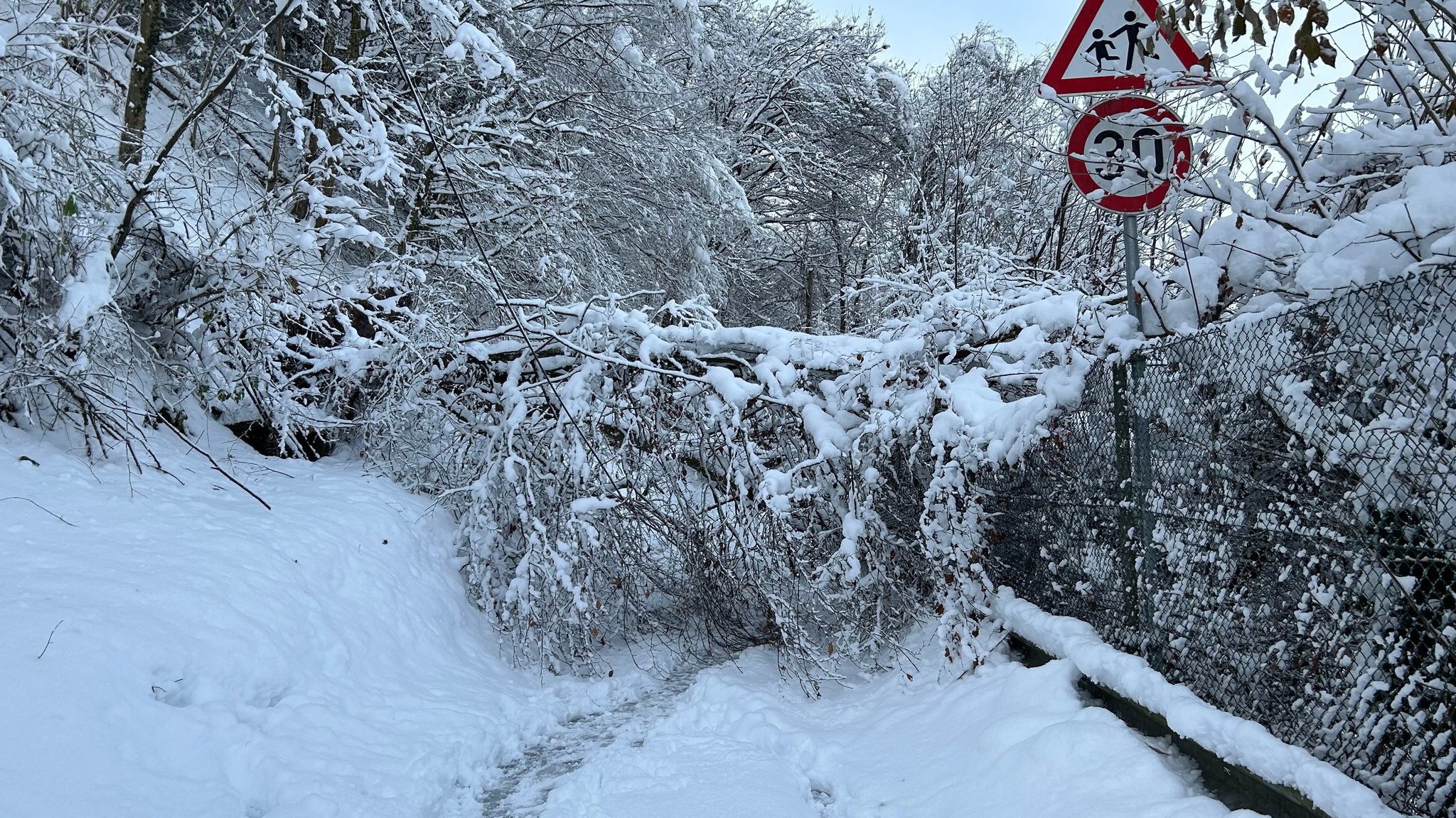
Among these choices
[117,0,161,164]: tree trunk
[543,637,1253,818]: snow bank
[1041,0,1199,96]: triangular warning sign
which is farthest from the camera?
[117,0,161,164]: tree trunk

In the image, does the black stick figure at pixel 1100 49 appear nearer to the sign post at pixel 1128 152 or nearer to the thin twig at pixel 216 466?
the sign post at pixel 1128 152

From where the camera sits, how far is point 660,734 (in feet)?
15.5

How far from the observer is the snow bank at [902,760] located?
3107 mm

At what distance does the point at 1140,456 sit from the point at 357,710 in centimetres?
369

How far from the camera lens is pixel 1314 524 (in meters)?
2.48

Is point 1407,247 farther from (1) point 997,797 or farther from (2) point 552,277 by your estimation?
(2) point 552,277

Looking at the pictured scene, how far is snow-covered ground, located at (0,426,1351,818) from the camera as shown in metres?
3.02

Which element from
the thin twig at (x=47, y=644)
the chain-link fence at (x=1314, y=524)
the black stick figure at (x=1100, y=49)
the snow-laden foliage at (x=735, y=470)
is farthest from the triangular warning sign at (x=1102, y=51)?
the thin twig at (x=47, y=644)

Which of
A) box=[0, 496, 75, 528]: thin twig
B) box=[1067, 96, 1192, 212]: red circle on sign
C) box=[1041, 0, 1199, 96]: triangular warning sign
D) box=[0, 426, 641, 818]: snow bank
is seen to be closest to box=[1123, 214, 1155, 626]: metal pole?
box=[1067, 96, 1192, 212]: red circle on sign

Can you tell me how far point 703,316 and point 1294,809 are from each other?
16.1 feet

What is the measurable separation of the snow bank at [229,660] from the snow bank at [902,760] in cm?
77

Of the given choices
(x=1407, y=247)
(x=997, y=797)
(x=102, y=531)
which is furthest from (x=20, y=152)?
(x=1407, y=247)

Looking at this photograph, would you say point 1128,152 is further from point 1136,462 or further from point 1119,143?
point 1136,462

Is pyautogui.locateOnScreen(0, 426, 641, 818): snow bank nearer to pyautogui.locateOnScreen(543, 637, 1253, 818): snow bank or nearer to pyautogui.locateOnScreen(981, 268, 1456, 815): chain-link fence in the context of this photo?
pyautogui.locateOnScreen(543, 637, 1253, 818): snow bank
